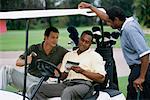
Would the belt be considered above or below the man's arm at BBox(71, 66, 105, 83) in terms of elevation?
below

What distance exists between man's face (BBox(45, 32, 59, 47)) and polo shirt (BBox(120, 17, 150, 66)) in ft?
2.83

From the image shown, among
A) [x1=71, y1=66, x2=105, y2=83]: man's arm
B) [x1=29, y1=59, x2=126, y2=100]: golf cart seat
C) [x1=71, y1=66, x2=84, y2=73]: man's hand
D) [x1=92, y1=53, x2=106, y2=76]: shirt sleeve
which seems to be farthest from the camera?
[x1=92, y1=53, x2=106, y2=76]: shirt sleeve

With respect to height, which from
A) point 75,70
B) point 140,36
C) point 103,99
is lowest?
point 103,99

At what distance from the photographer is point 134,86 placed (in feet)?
16.0

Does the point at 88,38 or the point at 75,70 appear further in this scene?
the point at 88,38

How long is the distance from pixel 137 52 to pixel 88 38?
588 millimetres

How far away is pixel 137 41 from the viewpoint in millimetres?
4688

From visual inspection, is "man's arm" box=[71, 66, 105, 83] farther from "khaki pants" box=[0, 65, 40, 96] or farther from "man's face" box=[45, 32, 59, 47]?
"man's face" box=[45, 32, 59, 47]

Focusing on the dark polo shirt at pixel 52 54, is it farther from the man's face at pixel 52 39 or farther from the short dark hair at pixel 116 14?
the short dark hair at pixel 116 14

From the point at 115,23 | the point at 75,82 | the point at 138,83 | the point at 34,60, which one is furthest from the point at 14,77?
the point at 138,83

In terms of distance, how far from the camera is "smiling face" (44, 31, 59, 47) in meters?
5.34

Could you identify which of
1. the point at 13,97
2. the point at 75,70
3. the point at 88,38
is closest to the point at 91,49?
the point at 88,38

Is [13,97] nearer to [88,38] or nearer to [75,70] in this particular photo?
[75,70]

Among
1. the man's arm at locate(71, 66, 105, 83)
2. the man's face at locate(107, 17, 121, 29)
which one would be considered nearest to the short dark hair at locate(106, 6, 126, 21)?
the man's face at locate(107, 17, 121, 29)
